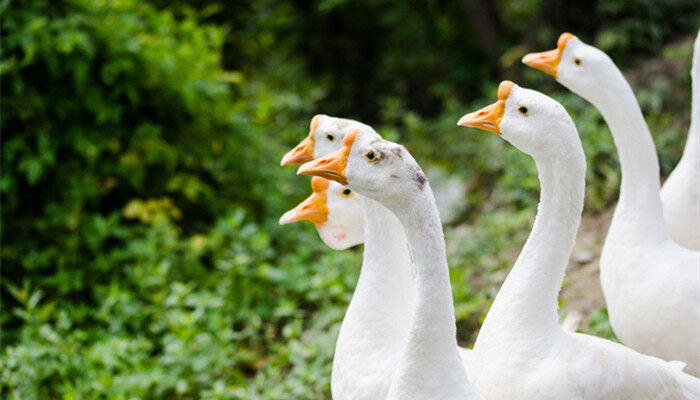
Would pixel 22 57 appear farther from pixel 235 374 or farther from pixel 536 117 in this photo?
pixel 536 117

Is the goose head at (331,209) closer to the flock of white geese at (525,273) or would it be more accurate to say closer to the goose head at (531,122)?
the flock of white geese at (525,273)

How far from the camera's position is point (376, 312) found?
241 centimetres

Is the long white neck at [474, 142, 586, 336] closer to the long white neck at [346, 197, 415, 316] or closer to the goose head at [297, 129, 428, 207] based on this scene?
the long white neck at [346, 197, 415, 316]

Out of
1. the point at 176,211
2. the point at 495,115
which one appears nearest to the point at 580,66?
the point at 495,115

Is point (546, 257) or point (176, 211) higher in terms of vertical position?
point (546, 257)

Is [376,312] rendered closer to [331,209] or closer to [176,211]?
[331,209]

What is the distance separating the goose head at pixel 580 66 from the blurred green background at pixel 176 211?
1.24 metres

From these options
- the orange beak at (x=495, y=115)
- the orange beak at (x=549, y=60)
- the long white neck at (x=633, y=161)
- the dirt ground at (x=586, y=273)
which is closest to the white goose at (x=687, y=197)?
the long white neck at (x=633, y=161)

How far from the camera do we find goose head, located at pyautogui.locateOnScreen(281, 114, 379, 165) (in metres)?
2.53

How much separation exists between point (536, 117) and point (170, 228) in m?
3.74

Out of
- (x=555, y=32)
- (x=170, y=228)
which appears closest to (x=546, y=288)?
(x=170, y=228)

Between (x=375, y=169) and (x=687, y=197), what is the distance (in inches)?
79.7

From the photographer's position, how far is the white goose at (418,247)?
185cm

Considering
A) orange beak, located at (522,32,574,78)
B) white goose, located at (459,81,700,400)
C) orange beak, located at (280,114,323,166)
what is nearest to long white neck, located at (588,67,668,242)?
orange beak, located at (522,32,574,78)
